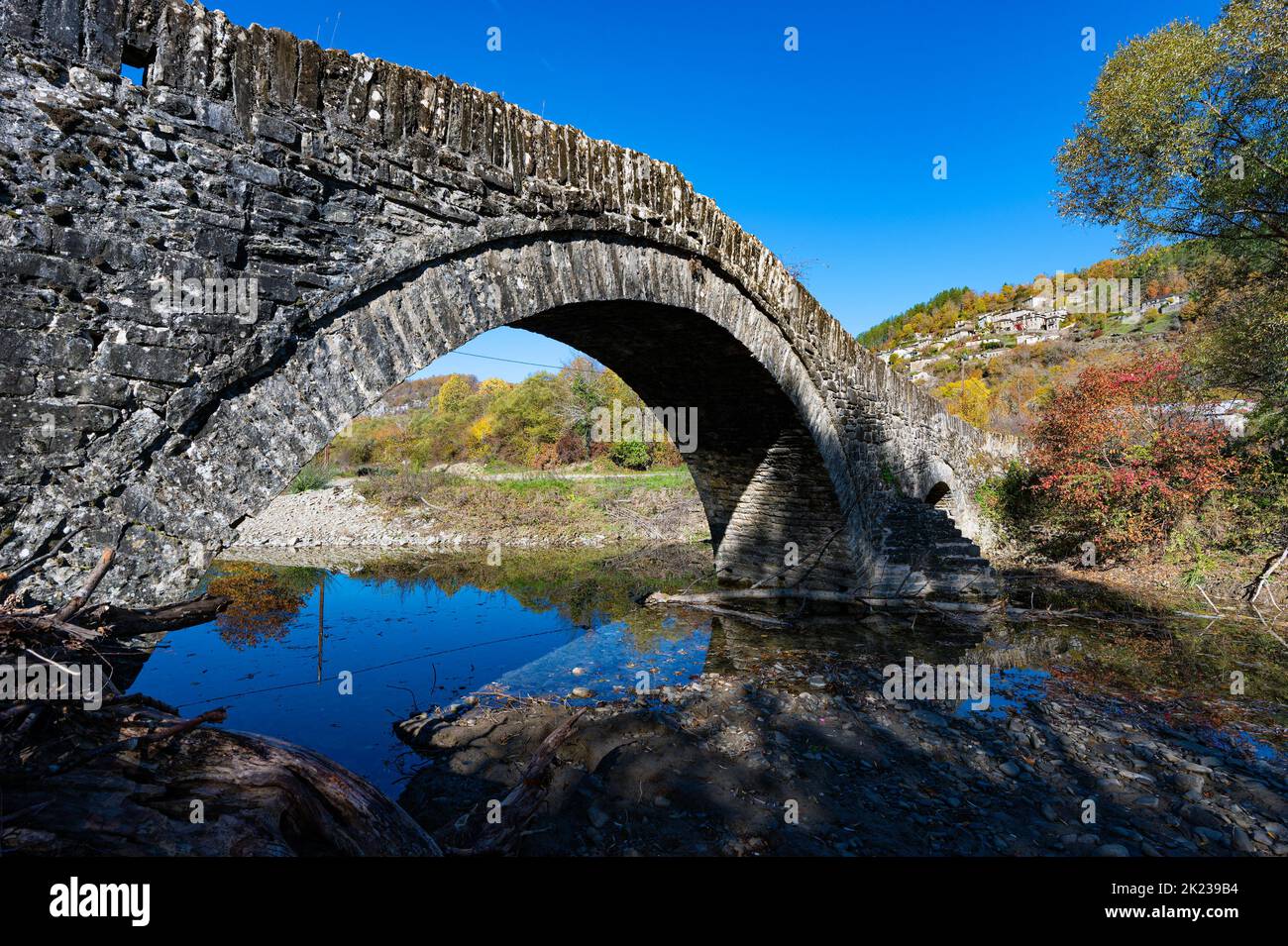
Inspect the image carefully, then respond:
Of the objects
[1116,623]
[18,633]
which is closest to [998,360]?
[1116,623]

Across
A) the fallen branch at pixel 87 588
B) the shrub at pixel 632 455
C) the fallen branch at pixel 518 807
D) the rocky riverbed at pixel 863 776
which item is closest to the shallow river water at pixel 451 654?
the rocky riverbed at pixel 863 776

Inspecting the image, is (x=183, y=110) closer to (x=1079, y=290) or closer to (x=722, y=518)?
(x=722, y=518)

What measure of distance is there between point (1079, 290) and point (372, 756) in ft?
176

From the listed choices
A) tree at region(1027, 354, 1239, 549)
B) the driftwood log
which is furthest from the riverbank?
the driftwood log

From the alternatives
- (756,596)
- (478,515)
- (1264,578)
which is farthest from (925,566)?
(478,515)

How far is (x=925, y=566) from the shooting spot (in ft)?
29.1

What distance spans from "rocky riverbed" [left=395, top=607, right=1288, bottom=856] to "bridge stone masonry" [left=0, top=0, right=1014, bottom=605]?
225 centimetres

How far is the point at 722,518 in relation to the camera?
370 inches

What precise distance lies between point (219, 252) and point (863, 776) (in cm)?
476

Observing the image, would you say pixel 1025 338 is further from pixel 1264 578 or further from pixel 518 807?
pixel 518 807

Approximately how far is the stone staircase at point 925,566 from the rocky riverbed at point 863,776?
3.23 metres

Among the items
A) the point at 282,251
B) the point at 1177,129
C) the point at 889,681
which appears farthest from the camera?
the point at 1177,129

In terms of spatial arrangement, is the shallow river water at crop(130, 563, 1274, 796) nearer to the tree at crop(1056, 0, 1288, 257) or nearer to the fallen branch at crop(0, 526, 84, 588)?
the fallen branch at crop(0, 526, 84, 588)

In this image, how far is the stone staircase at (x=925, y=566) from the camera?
8.81m
